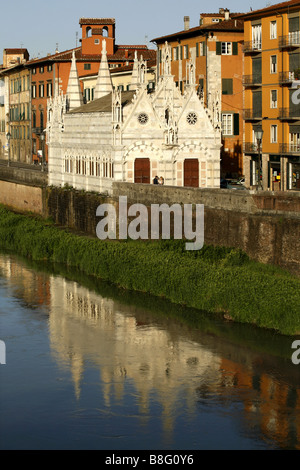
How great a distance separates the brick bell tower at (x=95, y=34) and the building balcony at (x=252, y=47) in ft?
110

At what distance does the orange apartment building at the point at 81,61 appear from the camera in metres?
91.9

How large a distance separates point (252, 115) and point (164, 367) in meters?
33.5

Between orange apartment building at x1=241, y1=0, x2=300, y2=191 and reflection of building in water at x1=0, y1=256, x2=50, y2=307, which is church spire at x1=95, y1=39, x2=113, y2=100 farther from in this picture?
reflection of building in water at x1=0, y1=256, x2=50, y2=307

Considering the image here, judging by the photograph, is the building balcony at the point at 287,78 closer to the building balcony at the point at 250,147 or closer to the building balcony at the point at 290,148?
the building balcony at the point at 290,148

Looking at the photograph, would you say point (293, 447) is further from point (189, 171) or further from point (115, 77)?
point (115, 77)

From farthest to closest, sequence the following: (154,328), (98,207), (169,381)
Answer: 1. (98,207)
2. (154,328)
3. (169,381)

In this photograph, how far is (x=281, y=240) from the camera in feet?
117

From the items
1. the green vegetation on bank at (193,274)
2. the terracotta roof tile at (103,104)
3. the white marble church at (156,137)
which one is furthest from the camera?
the terracotta roof tile at (103,104)

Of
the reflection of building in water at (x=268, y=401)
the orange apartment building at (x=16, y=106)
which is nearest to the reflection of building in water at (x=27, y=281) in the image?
the reflection of building in water at (x=268, y=401)

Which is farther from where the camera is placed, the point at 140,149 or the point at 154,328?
the point at 140,149

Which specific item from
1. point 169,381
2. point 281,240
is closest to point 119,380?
point 169,381

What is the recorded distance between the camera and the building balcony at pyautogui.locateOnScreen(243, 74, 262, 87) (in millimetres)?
59513

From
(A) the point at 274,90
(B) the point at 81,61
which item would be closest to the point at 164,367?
(A) the point at 274,90

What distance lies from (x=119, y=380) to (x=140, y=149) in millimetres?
25240
